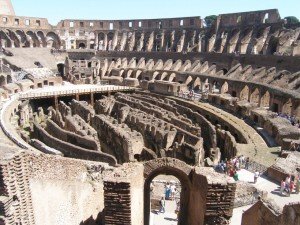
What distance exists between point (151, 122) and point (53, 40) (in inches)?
1537

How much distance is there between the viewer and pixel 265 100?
101 feet

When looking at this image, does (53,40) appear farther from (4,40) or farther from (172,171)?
(172,171)

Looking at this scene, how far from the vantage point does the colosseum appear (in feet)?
33.4

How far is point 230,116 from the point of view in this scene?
27812 millimetres

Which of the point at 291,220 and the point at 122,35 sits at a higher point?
the point at 122,35

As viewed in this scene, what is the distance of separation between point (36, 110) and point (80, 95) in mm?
5708

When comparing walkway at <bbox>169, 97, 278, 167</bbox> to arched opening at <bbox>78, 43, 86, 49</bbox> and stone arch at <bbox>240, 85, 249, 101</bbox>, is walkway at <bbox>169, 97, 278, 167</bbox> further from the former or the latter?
arched opening at <bbox>78, 43, 86, 49</bbox>

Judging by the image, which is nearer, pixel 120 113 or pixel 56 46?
pixel 120 113

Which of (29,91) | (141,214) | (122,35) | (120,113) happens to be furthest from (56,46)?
(141,214)

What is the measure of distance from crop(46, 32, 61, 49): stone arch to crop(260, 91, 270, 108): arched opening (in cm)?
4059

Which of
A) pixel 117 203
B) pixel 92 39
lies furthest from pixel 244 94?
pixel 92 39

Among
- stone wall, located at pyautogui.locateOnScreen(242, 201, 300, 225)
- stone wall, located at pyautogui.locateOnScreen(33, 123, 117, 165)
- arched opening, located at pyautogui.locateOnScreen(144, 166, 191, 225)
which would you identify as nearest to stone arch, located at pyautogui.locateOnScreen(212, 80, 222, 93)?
stone wall, located at pyautogui.locateOnScreen(33, 123, 117, 165)

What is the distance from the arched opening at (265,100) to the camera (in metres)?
30.2

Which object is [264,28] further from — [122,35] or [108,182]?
[108,182]
